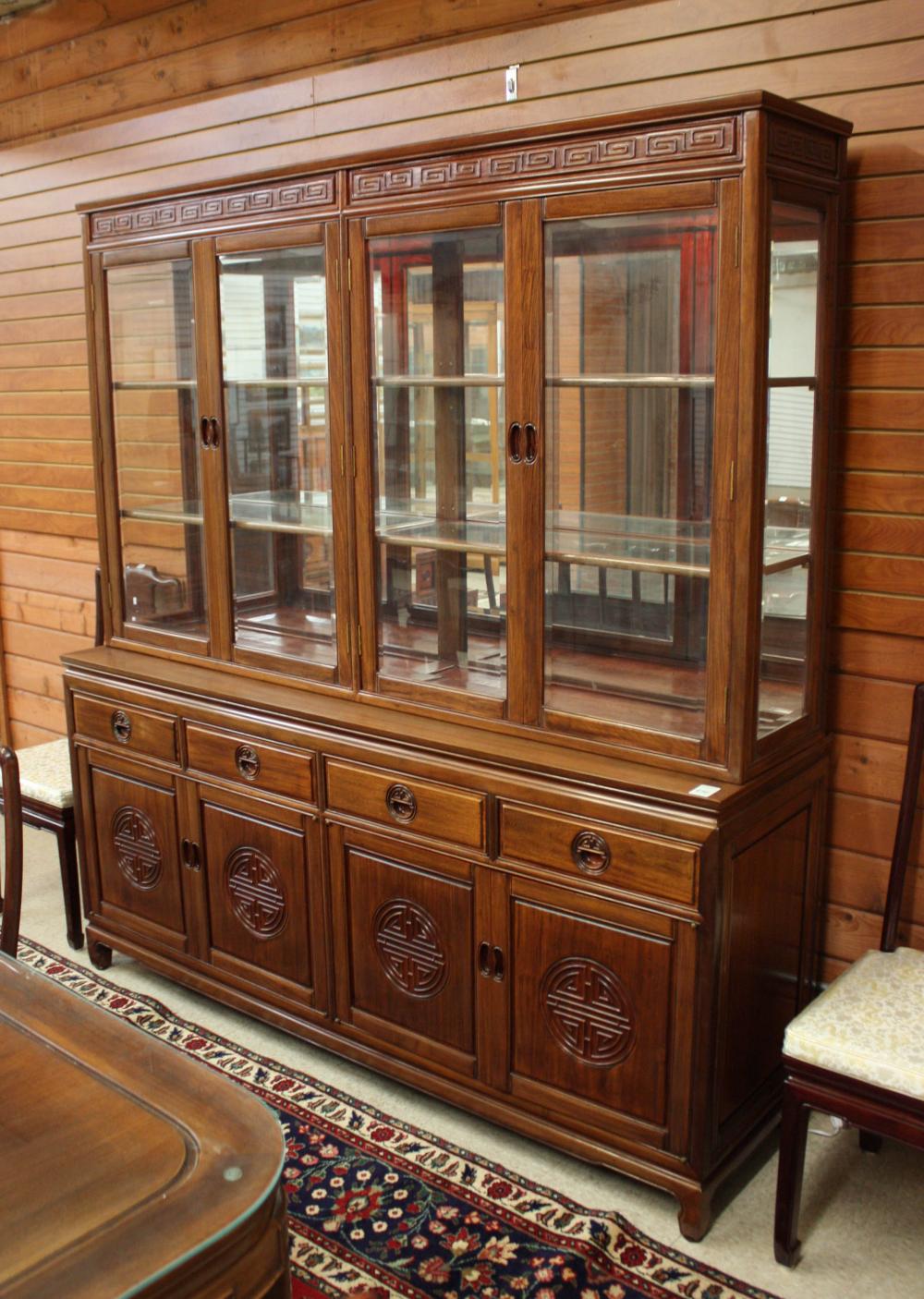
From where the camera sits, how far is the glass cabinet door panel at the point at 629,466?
225 cm

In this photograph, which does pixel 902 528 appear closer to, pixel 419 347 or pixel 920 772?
pixel 920 772

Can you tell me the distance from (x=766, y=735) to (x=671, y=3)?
5.07ft

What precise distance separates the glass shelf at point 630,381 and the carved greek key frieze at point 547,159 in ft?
1.21

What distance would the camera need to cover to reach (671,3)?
262 centimetres

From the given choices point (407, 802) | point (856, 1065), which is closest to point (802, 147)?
point (407, 802)

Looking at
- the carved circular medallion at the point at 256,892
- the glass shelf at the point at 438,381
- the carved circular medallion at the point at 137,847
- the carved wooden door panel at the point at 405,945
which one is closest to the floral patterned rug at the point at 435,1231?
the carved wooden door panel at the point at 405,945

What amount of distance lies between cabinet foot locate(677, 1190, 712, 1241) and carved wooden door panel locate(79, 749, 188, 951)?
148cm

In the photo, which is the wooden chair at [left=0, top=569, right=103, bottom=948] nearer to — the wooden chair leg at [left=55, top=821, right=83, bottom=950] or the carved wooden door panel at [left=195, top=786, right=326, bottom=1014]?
the wooden chair leg at [left=55, top=821, right=83, bottom=950]

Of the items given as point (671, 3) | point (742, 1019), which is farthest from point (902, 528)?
point (671, 3)

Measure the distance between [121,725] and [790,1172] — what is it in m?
1.95

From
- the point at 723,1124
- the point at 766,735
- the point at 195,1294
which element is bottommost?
the point at 723,1124

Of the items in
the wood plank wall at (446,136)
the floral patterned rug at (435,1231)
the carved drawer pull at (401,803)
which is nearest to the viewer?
the floral patterned rug at (435,1231)

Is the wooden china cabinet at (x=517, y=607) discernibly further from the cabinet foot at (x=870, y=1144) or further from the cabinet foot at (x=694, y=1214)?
the cabinet foot at (x=870, y=1144)

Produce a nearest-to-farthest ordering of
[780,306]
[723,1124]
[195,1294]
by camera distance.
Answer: [195,1294] → [780,306] → [723,1124]
